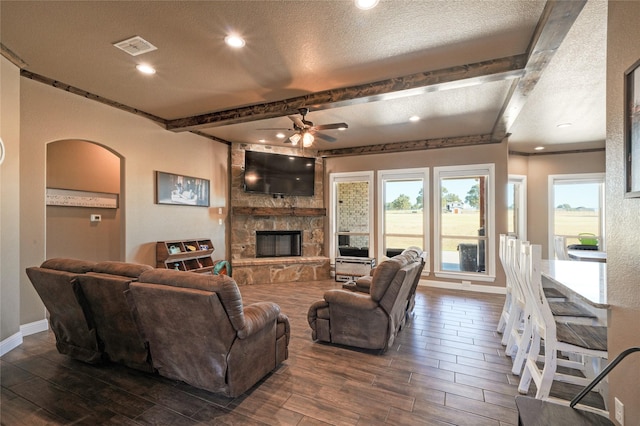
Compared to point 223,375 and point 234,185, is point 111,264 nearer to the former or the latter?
point 223,375

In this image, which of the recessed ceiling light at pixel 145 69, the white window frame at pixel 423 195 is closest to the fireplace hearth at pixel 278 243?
the white window frame at pixel 423 195

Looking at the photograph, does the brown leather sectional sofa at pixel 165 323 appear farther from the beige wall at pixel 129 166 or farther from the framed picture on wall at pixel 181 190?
the framed picture on wall at pixel 181 190

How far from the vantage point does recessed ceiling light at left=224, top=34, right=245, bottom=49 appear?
2.61 meters

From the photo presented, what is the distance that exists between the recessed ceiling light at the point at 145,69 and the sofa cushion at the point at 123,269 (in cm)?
223

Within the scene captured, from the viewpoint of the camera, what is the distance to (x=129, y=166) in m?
4.39

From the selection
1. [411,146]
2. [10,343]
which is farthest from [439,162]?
[10,343]

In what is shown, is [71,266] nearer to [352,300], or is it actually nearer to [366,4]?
[352,300]

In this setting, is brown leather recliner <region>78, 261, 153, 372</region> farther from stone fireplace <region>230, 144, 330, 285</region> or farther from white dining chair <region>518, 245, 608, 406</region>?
stone fireplace <region>230, 144, 330, 285</region>

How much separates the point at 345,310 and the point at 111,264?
2294 mm

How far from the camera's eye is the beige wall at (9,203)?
2.87 m

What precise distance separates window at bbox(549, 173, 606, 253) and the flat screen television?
5802 millimetres

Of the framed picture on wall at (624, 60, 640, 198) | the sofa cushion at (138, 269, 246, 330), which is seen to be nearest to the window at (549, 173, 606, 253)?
the framed picture on wall at (624, 60, 640, 198)

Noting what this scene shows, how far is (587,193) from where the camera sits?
21.2 ft

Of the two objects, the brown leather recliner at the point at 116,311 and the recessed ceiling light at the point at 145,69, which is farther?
the recessed ceiling light at the point at 145,69
